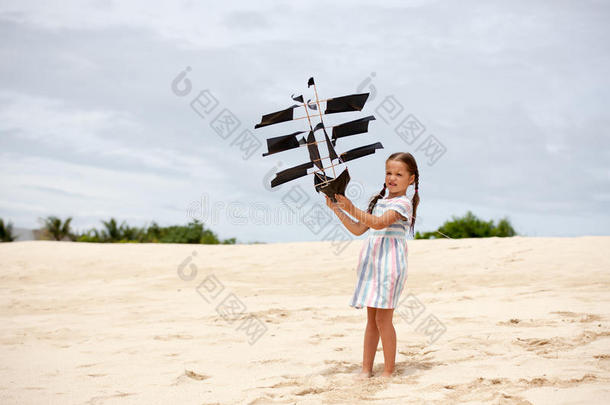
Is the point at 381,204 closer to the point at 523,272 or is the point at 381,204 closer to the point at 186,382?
the point at 186,382

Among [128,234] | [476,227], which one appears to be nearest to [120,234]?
[128,234]

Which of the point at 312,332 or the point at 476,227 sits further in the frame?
the point at 476,227

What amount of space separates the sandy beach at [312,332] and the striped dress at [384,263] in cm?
49

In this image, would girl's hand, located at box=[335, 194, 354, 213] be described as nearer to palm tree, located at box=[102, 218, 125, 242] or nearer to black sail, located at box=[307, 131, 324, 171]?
black sail, located at box=[307, 131, 324, 171]


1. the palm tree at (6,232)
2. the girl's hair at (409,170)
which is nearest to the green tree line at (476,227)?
the girl's hair at (409,170)

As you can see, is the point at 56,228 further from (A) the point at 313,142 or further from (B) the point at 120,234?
(A) the point at 313,142

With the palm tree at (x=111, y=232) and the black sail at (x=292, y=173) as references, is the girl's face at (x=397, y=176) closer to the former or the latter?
the black sail at (x=292, y=173)

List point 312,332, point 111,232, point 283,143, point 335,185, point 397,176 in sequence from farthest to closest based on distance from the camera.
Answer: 1. point 111,232
2. point 312,332
3. point 397,176
4. point 283,143
5. point 335,185

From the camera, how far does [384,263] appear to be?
332 cm

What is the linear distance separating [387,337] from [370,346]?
146mm

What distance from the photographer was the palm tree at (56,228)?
80.0 feet

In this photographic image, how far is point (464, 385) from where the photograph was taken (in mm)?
2986

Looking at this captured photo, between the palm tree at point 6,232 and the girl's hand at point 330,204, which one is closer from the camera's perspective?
the girl's hand at point 330,204

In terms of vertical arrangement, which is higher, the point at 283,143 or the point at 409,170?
the point at 283,143
